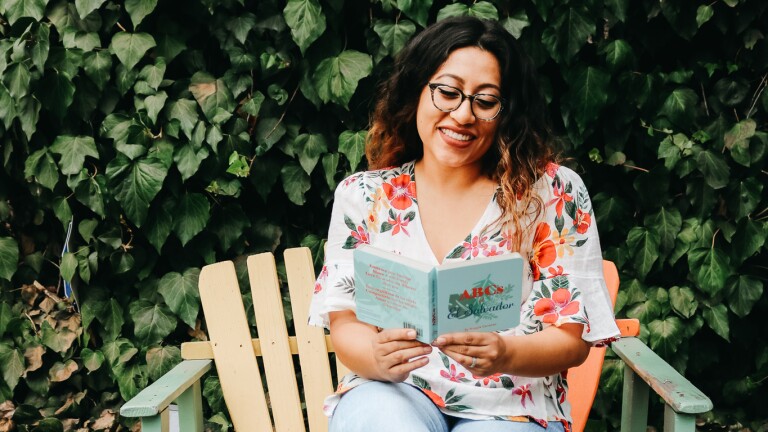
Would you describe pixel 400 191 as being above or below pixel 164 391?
above

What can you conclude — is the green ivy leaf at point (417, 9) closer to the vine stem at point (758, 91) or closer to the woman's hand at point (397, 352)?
the vine stem at point (758, 91)

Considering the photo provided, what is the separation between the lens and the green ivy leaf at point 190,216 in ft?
7.52

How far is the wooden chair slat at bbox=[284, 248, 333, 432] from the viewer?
81.1 inches

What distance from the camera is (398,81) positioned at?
163 centimetres

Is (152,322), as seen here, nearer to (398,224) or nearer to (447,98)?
(398,224)

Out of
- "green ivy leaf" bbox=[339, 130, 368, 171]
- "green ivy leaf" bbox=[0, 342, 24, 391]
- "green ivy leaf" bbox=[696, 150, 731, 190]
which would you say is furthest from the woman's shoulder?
"green ivy leaf" bbox=[0, 342, 24, 391]

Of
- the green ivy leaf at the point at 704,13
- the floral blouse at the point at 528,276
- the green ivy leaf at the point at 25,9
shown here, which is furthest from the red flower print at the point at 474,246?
the green ivy leaf at the point at 25,9

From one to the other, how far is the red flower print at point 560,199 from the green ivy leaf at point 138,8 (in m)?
1.34

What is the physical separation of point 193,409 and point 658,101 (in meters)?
1.56

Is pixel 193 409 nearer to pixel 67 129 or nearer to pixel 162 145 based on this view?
pixel 162 145

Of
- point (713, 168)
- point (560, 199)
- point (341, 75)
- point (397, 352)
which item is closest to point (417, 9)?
point (341, 75)

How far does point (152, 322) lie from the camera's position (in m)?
2.38

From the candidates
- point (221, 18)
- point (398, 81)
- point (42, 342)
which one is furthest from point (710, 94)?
point (42, 342)

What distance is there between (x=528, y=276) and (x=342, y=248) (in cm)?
38
